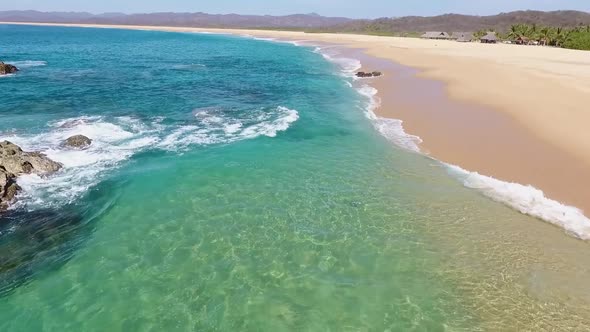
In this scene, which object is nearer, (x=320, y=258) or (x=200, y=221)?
(x=320, y=258)

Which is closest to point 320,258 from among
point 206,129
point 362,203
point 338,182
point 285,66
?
point 362,203

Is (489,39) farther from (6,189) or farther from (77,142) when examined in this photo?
(6,189)

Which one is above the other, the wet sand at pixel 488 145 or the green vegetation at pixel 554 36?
the green vegetation at pixel 554 36

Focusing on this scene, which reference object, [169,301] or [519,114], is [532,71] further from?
[169,301]

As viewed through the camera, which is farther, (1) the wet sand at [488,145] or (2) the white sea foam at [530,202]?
(1) the wet sand at [488,145]

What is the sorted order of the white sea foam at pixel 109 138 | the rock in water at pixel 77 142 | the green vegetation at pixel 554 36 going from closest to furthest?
the white sea foam at pixel 109 138 < the rock in water at pixel 77 142 < the green vegetation at pixel 554 36

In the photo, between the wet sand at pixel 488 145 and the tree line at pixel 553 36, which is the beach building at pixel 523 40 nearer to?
the tree line at pixel 553 36

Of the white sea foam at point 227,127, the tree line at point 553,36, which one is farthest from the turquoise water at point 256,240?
the tree line at point 553,36

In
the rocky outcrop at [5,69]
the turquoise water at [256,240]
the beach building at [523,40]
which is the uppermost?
the beach building at [523,40]
